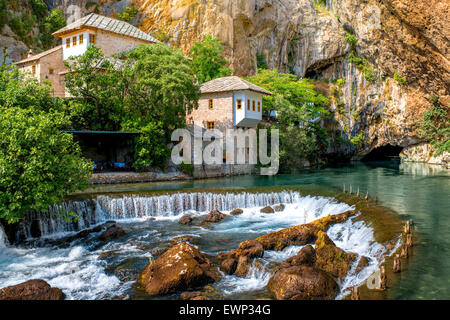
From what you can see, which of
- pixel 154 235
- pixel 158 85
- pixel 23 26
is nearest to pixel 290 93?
pixel 158 85

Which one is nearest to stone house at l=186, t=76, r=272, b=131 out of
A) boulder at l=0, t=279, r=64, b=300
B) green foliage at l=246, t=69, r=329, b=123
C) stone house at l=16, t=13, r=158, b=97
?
green foliage at l=246, t=69, r=329, b=123

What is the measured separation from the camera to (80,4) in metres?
53.0

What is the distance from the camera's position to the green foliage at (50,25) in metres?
48.4

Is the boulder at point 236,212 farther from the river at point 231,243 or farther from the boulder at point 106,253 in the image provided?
the boulder at point 106,253

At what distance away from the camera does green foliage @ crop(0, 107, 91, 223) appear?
549 inches

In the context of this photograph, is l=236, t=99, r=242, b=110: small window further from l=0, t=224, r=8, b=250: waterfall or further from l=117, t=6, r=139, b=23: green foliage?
l=117, t=6, r=139, b=23: green foliage

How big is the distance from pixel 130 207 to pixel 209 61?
27.3 metres

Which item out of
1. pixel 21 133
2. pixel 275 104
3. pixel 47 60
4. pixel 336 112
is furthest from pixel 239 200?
pixel 336 112

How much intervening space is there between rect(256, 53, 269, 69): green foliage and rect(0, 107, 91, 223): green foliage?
39938 mm

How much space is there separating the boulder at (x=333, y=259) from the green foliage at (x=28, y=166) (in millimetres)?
10769

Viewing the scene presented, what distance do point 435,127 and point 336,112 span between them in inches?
535

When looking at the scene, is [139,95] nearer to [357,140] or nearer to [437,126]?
[437,126]

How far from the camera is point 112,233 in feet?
54.2

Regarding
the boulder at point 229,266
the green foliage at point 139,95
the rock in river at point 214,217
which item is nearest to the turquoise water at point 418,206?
the green foliage at point 139,95
